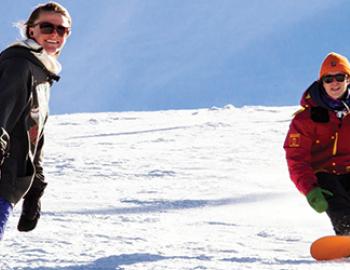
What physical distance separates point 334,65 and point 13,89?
2778 mm

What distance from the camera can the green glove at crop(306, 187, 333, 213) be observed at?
14.6ft

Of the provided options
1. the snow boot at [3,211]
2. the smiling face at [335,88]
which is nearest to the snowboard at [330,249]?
the smiling face at [335,88]

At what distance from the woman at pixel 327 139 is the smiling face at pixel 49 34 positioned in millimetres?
2134

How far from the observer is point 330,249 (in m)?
4.23

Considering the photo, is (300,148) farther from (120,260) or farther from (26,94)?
(26,94)

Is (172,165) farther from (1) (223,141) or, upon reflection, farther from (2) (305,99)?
(2) (305,99)

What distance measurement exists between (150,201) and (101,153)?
4.93 m

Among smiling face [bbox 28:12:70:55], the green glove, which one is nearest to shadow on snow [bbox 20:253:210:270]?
the green glove

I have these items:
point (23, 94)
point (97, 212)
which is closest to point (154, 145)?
point (97, 212)

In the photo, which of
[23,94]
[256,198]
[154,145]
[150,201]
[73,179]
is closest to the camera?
[23,94]

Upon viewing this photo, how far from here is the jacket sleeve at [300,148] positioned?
4734 mm

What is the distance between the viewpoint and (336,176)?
4.85 metres

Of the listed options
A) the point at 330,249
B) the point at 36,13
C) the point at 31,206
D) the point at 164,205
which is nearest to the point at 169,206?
the point at 164,205

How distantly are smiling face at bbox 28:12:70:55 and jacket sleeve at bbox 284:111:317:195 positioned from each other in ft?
6.97
